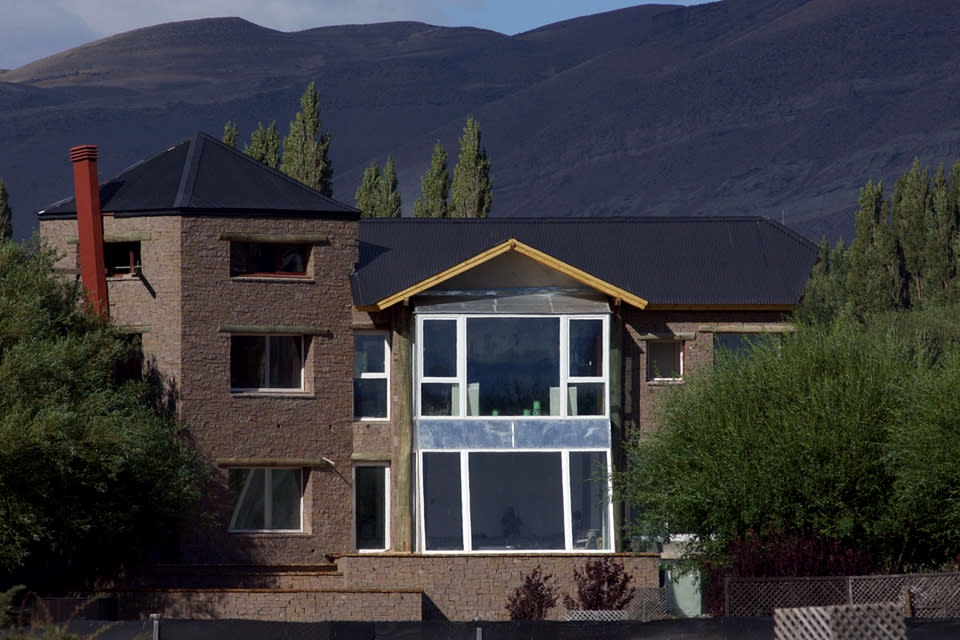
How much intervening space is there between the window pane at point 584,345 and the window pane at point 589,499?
186 centimetres

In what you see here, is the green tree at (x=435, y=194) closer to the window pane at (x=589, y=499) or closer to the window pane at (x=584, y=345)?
the window pane at (x=584, y=345)

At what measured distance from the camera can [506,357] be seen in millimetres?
37781

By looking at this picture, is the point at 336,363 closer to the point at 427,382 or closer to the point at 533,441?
the point at 427,382

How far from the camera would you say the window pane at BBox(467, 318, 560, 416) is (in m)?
37.7

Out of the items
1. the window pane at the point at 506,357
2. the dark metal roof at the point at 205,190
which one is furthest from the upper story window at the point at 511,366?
the dark metal roof at the point at 205,190

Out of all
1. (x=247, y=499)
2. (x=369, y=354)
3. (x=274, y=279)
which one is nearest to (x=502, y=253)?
(x=369, y=354)

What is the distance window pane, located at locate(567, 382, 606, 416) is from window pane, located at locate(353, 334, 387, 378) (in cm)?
425

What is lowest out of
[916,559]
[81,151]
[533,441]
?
[916,559]

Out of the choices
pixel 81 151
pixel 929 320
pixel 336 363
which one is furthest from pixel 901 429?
pixel 929 320

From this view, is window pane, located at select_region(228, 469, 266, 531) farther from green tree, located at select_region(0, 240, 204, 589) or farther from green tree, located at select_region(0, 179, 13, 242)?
green tree, located at select_region(0, 179, 13, 242)

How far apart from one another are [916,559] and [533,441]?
850 cm

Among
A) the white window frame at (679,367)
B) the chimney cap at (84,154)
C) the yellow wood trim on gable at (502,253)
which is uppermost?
the chimney cap at (84,154)

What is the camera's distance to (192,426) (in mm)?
36656

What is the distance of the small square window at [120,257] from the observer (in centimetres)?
3794
